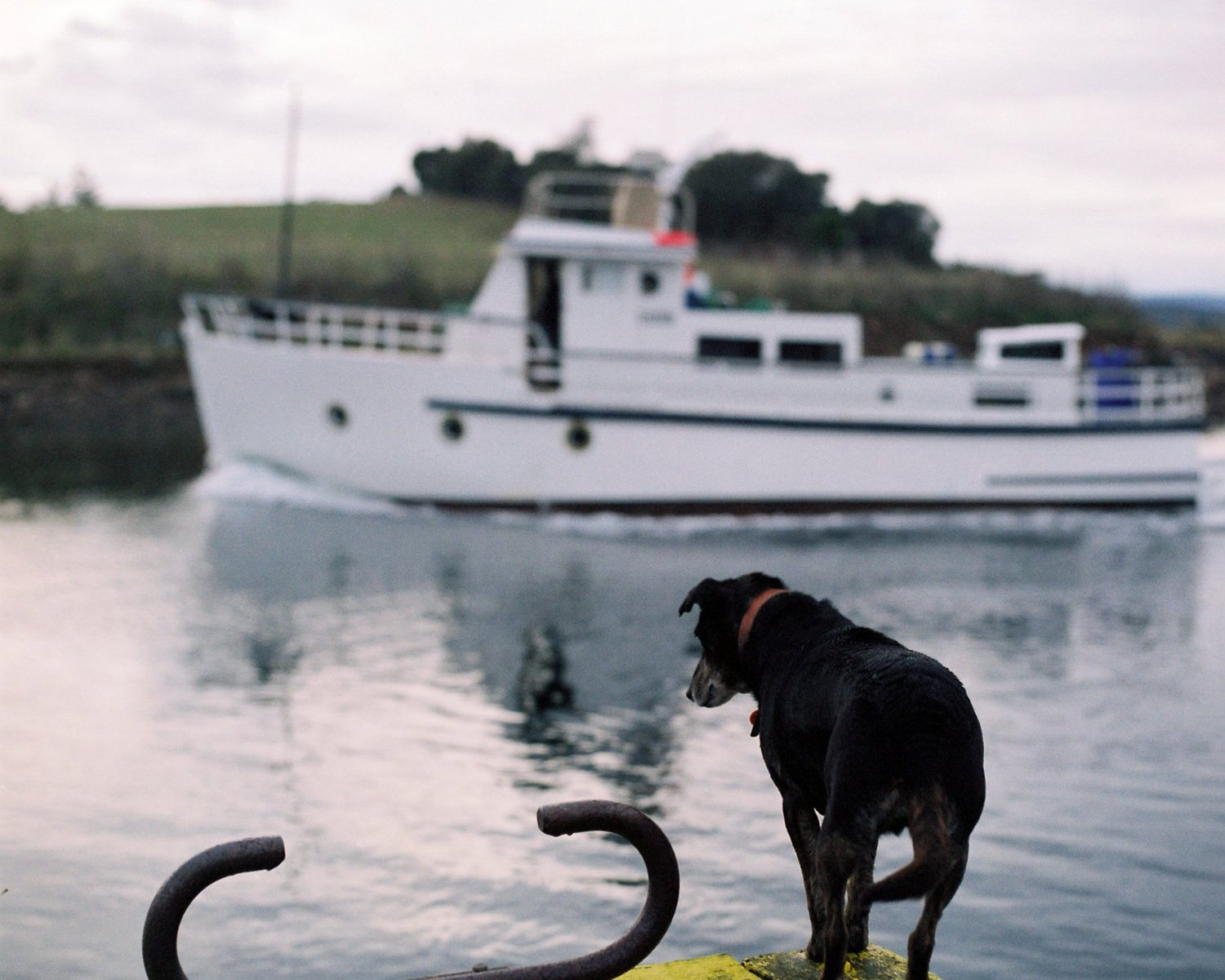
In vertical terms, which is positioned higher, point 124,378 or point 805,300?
point 805,300

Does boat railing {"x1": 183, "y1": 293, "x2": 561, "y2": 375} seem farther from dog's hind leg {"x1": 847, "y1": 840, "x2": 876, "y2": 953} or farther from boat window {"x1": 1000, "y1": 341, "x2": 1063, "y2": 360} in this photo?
dog's hind leg {"x1": 847, "y1": 840, "x2": 876, "y2": 953}

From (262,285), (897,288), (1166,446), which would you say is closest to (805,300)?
(897,288)

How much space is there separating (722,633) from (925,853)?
119cm

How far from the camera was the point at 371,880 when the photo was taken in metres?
6.54

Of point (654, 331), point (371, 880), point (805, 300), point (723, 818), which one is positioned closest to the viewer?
point (371, 880)

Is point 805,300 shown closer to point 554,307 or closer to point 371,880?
point 554,307

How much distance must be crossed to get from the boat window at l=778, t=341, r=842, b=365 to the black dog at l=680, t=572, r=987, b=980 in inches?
698

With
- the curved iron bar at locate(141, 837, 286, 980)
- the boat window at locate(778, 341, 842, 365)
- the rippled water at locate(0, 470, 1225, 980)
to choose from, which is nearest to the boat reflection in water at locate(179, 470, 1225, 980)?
the rippled water at locate(0, 470, 1225, 980)

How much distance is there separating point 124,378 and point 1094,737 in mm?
40300

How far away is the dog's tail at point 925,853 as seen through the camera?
10.0 feet

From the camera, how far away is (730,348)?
2136 cm

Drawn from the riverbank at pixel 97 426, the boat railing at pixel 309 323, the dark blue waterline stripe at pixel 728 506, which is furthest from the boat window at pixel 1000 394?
the riverbank at pixel 97 426

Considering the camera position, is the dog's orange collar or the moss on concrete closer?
the moss on concrete

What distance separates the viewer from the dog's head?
4133 mm
